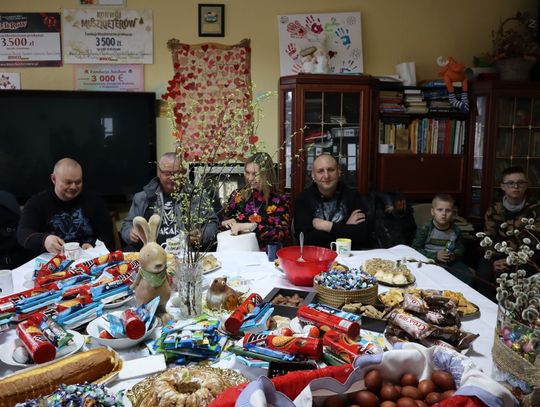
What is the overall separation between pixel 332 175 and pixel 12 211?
1961mm

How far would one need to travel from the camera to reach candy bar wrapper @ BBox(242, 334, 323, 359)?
43.4 inches

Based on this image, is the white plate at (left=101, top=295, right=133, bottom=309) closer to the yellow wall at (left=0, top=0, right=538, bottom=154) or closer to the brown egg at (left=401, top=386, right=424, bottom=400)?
the brown egg at (left=401, top=386, right=424, bottom=400)

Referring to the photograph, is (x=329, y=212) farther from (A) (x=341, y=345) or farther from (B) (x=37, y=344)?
(B) (x=37, y=344)

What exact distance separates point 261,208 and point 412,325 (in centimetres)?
186

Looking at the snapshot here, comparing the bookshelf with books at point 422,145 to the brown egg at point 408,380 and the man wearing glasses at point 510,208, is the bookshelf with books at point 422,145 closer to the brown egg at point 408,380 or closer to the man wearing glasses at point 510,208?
the man wearing glasses at point 510,208

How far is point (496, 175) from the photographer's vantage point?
376 cm

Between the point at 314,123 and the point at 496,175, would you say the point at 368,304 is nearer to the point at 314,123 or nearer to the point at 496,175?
the point at 314,123

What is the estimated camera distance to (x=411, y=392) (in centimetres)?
84

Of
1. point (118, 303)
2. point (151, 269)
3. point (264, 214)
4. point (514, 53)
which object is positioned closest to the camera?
point (151, 269)

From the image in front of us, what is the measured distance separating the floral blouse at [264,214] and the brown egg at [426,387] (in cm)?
203

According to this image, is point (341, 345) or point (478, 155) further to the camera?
point (478, 155)

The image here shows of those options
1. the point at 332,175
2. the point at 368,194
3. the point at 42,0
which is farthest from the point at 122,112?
the point at 368,194

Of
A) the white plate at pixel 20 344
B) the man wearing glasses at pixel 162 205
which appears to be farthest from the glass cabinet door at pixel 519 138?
the white plate at pixel 20 344

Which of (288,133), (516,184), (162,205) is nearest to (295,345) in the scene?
(162,205)
